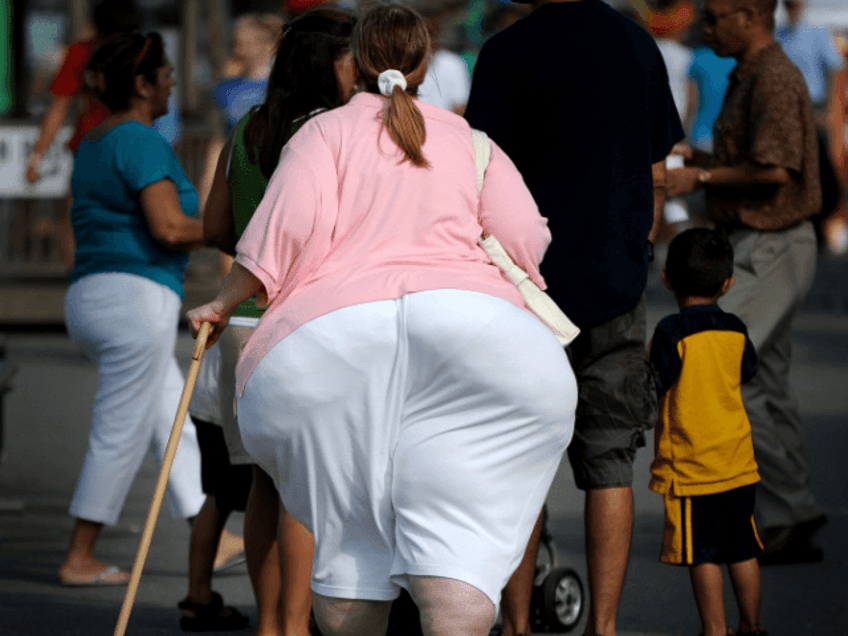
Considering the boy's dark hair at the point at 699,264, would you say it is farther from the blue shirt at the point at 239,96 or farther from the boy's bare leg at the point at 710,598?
the blue shirt at the point at 239,96

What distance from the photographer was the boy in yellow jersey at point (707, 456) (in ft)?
15.0

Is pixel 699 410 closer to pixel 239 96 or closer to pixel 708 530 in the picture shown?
pixel 708 530

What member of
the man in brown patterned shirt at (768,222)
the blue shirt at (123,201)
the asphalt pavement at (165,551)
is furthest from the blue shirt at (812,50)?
the blue shirt at (123,201)

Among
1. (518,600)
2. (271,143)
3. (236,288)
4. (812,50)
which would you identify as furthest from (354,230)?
(812,50)

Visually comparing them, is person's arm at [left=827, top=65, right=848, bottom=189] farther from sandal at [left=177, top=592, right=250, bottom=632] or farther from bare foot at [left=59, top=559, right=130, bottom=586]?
sandal at [left=177, top=592, right=250, bottom=632]

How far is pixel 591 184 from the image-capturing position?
4457 mm

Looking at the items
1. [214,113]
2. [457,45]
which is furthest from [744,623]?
[457,45]

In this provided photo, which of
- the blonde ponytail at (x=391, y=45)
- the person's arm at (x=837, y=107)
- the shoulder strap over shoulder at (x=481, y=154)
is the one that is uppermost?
the blonde ponytail at (x=391, y=45)

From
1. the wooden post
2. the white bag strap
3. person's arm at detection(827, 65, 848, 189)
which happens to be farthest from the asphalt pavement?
the wooden post

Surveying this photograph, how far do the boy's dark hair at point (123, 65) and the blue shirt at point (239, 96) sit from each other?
3404 mm

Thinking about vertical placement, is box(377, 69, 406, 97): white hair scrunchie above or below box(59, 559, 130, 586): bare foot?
above

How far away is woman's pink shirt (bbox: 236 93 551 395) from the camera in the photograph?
3.44 metres

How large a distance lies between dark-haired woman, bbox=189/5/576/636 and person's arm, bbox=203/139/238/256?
41.6 inches

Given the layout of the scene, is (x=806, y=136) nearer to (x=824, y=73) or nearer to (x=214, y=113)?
(x=824, y=73)
